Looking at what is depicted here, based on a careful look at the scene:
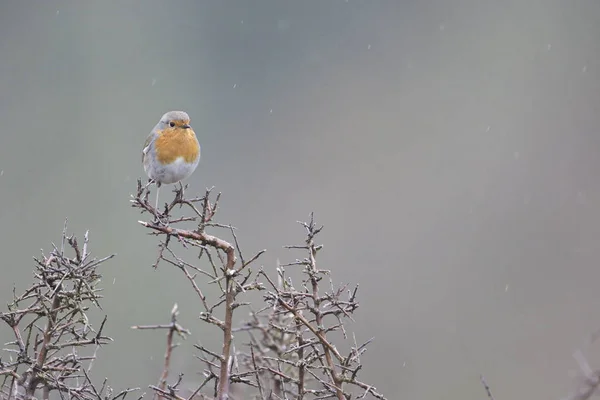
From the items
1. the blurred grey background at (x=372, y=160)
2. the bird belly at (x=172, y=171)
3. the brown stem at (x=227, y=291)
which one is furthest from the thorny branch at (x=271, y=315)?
the blurred grey background at (x=372, y=160)

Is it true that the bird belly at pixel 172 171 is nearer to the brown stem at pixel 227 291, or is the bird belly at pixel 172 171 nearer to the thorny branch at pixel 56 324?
the brown stem at pixel 227 291

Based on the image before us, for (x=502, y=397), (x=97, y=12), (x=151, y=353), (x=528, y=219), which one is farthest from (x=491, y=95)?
(x=502, y=397)

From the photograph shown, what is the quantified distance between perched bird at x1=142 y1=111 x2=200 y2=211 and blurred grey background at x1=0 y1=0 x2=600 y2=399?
7.06m

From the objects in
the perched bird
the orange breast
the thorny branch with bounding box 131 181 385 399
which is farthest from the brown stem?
the orange breast

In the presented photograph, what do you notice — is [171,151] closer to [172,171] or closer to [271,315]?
[172,171]

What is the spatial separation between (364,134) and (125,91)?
7255 millimetres

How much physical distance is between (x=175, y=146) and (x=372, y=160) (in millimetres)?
23296

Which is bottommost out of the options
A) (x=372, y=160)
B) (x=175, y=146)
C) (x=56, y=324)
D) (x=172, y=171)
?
(x=56, y=324)

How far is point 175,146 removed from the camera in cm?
414

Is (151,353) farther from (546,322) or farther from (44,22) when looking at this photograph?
(44,22)

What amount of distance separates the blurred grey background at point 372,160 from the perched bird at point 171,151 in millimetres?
7064

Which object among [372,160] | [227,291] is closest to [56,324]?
[227,291]

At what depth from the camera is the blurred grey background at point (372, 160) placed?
16469 mm

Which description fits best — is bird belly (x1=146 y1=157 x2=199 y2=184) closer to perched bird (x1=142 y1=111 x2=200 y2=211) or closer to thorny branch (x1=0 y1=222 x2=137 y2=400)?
perched bird (x1=142 y1=111 x2=200 y2=211)
